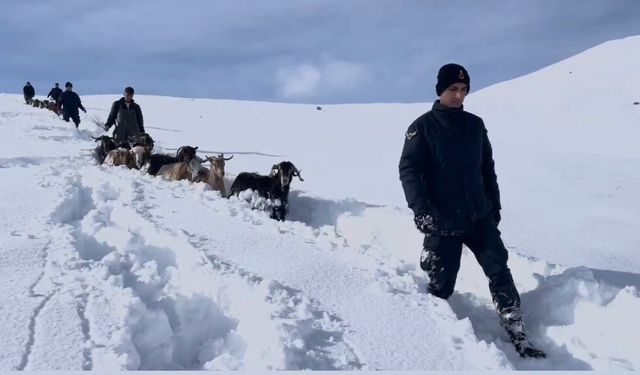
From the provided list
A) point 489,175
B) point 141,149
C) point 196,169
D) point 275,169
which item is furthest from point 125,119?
point 489,175

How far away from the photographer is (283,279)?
4.24 m

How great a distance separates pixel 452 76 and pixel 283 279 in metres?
1.95

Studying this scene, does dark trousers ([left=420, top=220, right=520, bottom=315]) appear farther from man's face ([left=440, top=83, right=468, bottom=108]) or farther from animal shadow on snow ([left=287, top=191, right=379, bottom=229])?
animal shadow on snow ([left=287, top=191, right=379, bottom=229])

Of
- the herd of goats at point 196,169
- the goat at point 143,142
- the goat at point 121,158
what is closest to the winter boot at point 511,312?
the herd of goats at point 196,169

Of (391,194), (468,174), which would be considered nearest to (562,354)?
(468,174)

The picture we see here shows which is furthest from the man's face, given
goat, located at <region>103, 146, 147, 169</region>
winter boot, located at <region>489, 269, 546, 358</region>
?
goat, located at <region>103, 146, 147, 169</region>

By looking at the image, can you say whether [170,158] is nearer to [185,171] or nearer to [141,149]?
[141,149]

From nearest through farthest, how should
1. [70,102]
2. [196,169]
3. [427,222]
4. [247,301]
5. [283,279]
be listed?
[247,301] < [427,222] < [283,279] < [196,169] < [70,102]

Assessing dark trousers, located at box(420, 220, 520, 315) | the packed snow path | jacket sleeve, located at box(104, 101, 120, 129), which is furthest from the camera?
jacket sleeve, located at box(104, 101, 120, 129)

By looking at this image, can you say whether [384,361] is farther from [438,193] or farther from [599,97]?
[599,97]

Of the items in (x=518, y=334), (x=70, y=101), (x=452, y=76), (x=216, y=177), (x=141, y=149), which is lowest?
(x=518, y=334)

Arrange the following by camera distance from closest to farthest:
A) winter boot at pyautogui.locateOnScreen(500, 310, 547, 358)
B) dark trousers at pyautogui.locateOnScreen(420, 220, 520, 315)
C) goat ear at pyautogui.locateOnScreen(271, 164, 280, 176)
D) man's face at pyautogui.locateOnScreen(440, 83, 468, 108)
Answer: winter boot at pyautogui.locateOnScreen(500, 310, 547, 358)
dark trousers at pyautogui.locateOnScreen(420, 220, 520, 315)
man's face at pyautogui.locateOnScreen(440, 83, 468, 108)
goat ear at pyautogui.locateOnScreen(271, 164, 280, 176)

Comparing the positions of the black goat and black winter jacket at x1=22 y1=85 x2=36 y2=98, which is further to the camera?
black winter jacket at x1=22 y1=85 x2=36 y2=98

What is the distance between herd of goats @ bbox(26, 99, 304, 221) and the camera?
8047 millimetres
